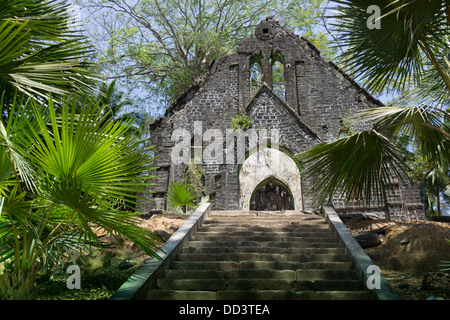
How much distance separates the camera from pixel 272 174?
15617 millimetres

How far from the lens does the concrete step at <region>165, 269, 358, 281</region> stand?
6.59 meters

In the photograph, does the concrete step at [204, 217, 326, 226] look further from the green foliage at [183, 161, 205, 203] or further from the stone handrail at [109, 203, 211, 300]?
the green foliage at [183, 161, 205, 203]

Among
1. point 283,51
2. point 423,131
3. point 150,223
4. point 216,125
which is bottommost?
point 150,223

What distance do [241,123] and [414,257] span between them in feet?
29.7

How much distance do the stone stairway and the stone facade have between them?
19.9 ft

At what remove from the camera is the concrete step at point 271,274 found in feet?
21.6

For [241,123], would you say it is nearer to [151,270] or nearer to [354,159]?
[354,159]

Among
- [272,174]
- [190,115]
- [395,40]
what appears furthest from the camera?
[190,115]

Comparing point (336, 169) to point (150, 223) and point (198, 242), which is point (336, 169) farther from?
point (150, 223)

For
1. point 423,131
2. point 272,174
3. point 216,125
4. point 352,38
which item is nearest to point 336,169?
point 423,131

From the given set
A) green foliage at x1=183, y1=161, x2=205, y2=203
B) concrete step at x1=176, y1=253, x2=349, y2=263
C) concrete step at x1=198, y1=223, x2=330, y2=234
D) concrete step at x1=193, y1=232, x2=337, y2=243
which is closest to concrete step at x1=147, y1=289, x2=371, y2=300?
concrete step at x1=176, y1=253, x2=349, y2=263

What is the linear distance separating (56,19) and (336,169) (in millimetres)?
4758

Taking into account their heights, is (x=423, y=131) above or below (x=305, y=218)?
above

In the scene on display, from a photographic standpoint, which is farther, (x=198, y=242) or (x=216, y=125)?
(x=216, y=125)
